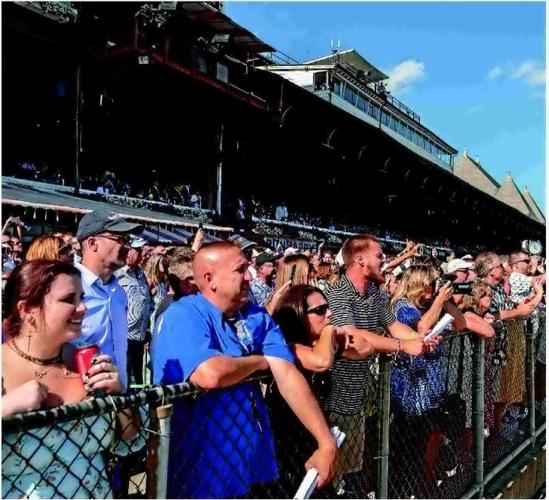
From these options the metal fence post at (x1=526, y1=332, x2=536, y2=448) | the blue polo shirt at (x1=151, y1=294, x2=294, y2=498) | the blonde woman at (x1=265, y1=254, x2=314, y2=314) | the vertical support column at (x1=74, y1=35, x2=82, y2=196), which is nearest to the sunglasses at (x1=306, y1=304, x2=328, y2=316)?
the blue polo shirt at (x1=151, y1=294, x2=294, y2=498)

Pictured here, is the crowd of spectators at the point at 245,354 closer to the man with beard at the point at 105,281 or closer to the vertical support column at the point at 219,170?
the man with beard at the point at 105,281

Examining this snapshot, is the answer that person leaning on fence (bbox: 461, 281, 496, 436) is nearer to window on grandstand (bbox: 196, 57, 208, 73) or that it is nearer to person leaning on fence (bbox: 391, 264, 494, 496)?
person leaning on fence (bbox: 391, 264, 494, 496)

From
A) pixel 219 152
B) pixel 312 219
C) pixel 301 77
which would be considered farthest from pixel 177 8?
pixel 301 77

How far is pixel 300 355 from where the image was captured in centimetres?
268

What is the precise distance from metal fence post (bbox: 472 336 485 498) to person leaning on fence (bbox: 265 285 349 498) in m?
1.36

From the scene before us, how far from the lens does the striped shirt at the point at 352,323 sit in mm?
3215

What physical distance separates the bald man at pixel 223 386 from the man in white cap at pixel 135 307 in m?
2.86

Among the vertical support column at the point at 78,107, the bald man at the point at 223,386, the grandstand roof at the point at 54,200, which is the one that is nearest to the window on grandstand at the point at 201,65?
the vertical support column at the point at 78,107

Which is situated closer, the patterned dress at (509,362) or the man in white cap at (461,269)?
the patterned dress at (509,362)

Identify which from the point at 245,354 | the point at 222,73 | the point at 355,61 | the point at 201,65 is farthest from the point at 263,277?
the point at 355,61

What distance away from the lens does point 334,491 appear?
3.10 m

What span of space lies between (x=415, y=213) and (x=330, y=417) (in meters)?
32.8

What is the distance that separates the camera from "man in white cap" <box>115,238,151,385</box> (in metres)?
5.30

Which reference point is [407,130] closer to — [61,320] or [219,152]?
[219,152]
